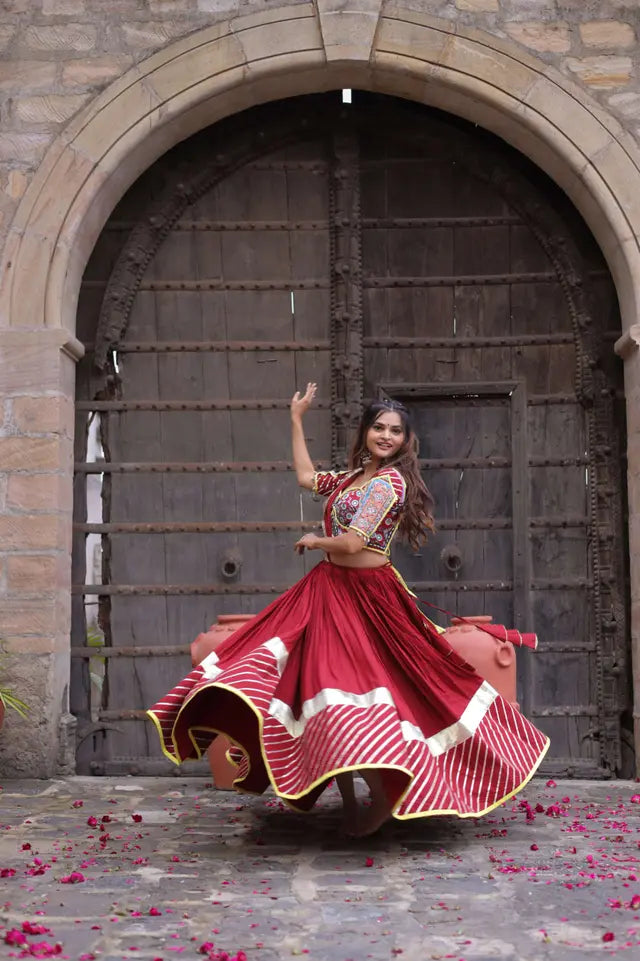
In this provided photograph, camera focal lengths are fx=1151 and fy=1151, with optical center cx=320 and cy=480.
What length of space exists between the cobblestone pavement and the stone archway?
1.17 metres

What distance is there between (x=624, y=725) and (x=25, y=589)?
284 cm

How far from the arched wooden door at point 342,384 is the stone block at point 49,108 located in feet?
1.92

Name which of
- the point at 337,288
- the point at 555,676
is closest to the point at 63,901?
the point at 555,676

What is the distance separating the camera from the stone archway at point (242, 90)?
5219 mm

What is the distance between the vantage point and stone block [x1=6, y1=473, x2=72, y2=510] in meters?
5.17

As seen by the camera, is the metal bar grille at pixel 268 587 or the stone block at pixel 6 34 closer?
the stone block at pixel 6 34

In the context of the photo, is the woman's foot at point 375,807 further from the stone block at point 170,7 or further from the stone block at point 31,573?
the stone block at point 170,7

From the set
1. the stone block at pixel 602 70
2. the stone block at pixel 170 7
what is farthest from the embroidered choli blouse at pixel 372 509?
the stone block at pixel 170 7

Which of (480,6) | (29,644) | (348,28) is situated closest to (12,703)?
(29,644)

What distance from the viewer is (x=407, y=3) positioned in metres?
5.33

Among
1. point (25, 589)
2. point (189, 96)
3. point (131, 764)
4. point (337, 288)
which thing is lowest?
point (131, 764)

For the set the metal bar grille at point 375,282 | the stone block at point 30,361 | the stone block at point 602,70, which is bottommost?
the stone block at point 30,361

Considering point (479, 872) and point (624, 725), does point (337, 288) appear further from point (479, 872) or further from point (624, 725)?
point (479, 872)

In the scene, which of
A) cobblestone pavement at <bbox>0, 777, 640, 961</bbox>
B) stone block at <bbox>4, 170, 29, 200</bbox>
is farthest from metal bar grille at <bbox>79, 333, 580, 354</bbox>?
cobblestone pavement at <bbox>0, 777, 640, 961</bbox>
